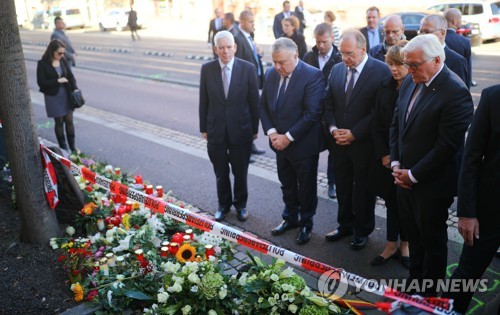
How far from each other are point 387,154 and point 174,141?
5378 mm

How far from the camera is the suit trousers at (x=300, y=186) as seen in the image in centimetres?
480

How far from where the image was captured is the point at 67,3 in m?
50.9

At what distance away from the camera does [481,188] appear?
313cm

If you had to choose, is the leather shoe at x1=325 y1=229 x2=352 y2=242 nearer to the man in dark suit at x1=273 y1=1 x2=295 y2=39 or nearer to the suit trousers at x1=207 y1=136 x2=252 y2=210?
the suit trousers at x1=207 y1=136 x2=252 y2=210

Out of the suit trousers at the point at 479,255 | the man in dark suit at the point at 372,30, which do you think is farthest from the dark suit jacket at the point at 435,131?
the man in dark suit at the point at 372,30

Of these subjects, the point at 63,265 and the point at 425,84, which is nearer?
the point at 425,84

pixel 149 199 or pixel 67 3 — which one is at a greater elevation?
pixel 67 3

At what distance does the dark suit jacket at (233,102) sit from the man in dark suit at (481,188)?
103 inches

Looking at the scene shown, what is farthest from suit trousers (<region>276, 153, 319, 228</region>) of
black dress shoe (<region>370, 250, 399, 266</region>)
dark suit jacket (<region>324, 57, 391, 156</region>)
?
black dress shoe (<region>370, 250, 399, 266</region>)

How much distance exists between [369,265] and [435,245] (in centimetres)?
90

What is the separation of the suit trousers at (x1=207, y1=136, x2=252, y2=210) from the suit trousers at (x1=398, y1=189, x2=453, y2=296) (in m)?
2.06

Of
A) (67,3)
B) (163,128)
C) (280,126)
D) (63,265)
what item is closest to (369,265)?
(280,126)

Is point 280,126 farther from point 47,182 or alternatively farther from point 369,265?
point 47,182

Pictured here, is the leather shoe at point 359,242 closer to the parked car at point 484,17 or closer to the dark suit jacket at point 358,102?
the dark suit jacket at point 358,102
